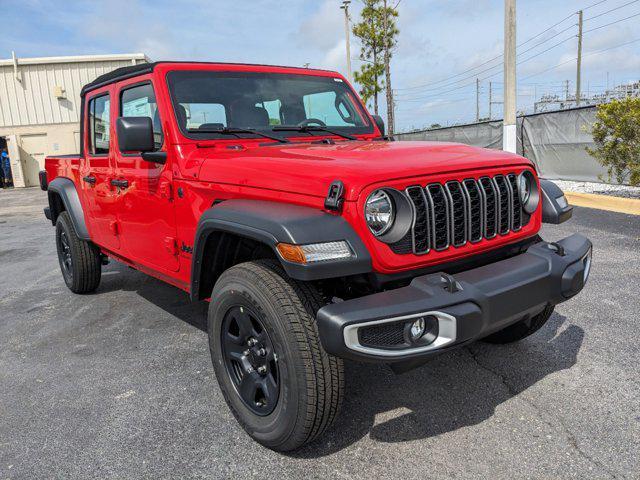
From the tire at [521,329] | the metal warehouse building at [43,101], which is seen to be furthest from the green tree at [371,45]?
the tire at [521,329]

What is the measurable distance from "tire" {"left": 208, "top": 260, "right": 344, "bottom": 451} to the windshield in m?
→ 1.28

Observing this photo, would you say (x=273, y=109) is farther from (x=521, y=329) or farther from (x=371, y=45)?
(x=371, y=45)

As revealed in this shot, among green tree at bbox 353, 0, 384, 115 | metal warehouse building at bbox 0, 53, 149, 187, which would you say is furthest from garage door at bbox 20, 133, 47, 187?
green tree at bbox 353, 0, 384, 115

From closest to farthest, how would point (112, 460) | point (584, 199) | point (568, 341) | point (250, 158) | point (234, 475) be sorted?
point (234, 475), point (112, 460), point (250, 158), point (568, 341), point (584, 199)

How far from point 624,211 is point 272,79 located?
256 inches

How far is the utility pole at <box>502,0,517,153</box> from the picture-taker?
10.7 metres

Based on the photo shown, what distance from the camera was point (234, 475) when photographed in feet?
7.34

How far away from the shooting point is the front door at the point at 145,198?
3230 mm

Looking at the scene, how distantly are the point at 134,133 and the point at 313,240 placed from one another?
4.90ft

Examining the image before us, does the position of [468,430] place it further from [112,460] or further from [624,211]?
[624,211]

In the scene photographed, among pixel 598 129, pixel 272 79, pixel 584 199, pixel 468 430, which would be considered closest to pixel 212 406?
pixel 468 430

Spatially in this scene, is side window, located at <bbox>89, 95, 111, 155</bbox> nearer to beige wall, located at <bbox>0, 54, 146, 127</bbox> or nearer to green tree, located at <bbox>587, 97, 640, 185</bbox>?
green tree, located at <bbox>587, 97, 640, 185</bbox>

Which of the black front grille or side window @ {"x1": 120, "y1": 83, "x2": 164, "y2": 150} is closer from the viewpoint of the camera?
the black front grille

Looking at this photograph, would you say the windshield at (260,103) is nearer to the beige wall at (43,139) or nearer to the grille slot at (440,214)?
the grille slot at (440,214)
